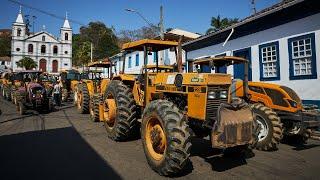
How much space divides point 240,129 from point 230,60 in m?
3.65

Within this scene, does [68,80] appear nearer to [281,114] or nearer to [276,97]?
[276,97]

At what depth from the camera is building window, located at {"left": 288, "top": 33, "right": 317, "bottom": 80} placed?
36.9 feet

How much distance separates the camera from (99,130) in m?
10.1

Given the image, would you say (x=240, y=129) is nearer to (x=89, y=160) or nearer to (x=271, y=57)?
(x=89, y=160)

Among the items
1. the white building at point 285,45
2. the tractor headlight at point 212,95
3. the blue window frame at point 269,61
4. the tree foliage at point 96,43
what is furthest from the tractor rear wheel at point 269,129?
the tree foliage at point 96,43

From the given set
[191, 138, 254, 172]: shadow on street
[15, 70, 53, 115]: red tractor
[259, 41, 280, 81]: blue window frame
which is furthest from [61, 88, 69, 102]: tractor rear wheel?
[191, 138, 254, 172]: shadow on street

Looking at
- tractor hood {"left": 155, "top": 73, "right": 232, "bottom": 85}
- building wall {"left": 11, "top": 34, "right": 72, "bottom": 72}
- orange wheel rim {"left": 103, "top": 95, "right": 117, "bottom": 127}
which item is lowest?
orange wheel rim {"left": 103, "top": 95, "right": 117, "bottom": 127}

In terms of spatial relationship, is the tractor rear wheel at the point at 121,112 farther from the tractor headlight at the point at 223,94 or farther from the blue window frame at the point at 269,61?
the blue window frame at the point at 269,61

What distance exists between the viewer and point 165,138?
222 inches

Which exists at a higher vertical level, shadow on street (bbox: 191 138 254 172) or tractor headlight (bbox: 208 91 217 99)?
tractor headlight (bbox: 208 91 217 99)

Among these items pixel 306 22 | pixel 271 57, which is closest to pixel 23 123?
pixel 271 57

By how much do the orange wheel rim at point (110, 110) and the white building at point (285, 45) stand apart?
291 cm

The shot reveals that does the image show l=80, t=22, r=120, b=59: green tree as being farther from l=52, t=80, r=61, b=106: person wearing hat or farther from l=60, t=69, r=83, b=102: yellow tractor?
l=52, t=80, r=61, b=106: person wearing hat

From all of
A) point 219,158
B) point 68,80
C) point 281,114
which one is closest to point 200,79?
point 219,158
